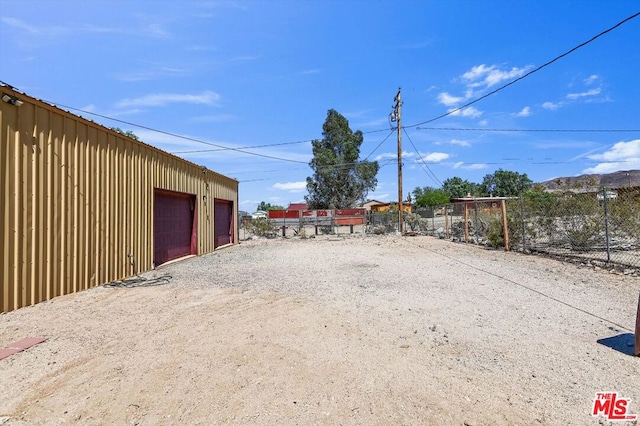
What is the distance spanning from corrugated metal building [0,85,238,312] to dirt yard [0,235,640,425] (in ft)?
2.07

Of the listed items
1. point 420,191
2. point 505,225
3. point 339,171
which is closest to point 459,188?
point 420,191

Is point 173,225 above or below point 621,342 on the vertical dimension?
above

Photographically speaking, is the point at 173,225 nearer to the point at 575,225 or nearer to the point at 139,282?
the point at 139,282

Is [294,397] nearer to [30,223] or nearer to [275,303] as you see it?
[275,303]

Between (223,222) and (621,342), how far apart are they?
55.7ft

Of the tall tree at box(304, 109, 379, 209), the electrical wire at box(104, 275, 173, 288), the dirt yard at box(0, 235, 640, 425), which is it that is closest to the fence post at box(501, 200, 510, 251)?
the dirt yard at box(0, 235, 640, 425)

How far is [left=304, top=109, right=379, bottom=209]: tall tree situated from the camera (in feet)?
146

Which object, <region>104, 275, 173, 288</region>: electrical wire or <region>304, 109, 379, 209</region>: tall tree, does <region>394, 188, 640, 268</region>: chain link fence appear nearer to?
<region>104, 275, 173, 288</region>: electrical wire

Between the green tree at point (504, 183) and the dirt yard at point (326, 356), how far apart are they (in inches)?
3408

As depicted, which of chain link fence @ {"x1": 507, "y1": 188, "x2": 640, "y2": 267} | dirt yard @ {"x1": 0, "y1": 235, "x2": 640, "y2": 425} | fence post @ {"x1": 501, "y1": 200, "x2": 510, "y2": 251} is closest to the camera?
dirt yard @ {"x1": 0, "y1": 235, "x2": 640, "y2": 425}

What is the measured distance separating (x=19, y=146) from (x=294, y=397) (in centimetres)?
608

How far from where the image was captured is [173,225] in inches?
488

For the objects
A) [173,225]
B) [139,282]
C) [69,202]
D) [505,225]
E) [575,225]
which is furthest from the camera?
[505,225]

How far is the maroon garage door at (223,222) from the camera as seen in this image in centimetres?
1716
